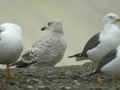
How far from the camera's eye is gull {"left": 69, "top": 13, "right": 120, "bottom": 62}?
8.38 meters

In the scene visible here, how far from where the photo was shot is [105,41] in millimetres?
8422

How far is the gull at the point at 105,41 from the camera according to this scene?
8.38m

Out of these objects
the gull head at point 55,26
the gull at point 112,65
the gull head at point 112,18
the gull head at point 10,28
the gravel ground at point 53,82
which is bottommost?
the gravel ground at point 53,82

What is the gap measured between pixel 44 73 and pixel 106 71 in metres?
1.33

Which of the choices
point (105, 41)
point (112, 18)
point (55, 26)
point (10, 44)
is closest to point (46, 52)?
point (55, 26)

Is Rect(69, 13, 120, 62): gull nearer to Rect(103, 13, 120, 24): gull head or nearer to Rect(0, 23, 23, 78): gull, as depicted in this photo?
Rect(103, 13, 120, 24): gull head

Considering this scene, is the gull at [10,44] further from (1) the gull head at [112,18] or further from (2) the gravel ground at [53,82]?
(1) the gull head at [112,18]

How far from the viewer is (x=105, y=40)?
8.44 meters

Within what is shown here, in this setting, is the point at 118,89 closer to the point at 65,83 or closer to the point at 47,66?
the point at 65,83

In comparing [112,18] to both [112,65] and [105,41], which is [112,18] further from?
[112,65]

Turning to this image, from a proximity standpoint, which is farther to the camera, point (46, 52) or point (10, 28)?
point (46, 52)

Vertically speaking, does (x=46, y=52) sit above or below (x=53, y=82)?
above

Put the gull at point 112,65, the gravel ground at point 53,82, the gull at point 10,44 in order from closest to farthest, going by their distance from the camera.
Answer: the gravel ground at point 53,82, the gull at point 10,44, the gull at point 112,65

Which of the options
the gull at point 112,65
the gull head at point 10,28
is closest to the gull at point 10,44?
the gull head at point 10,28
